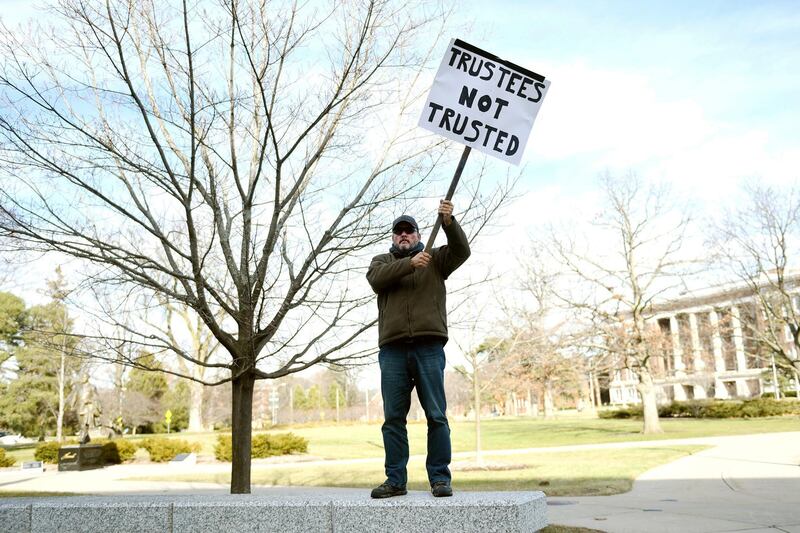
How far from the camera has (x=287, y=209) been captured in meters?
8.09

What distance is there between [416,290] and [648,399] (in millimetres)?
25277

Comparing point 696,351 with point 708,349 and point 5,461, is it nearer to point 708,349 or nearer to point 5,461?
point 708,349

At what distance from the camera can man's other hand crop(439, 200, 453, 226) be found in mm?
4676

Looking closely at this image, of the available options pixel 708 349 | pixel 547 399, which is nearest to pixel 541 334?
pixel 708 349

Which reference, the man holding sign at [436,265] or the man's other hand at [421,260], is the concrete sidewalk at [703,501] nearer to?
the man holding sign at [436,265]

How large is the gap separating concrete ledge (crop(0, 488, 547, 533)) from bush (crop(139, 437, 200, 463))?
19.2 meters

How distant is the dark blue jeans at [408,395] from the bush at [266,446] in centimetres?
1826

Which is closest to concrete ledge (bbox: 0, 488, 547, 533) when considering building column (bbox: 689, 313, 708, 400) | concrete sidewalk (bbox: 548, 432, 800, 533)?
concrete sidewalk (bbox: 548, 432, 800, 533)

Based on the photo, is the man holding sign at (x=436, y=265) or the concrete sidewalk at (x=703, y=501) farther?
the concrete sidewalk at (x=703, y=501)

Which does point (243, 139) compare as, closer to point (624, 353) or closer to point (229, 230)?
point (229, 230)

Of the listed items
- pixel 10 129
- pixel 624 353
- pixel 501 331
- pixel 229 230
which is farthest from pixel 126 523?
pixel 624 353

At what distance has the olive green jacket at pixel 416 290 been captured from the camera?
4.89 m

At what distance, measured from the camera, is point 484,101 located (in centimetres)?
529

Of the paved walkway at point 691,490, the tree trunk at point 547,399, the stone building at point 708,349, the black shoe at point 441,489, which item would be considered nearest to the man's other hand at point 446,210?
the black shoe at point 441,489
